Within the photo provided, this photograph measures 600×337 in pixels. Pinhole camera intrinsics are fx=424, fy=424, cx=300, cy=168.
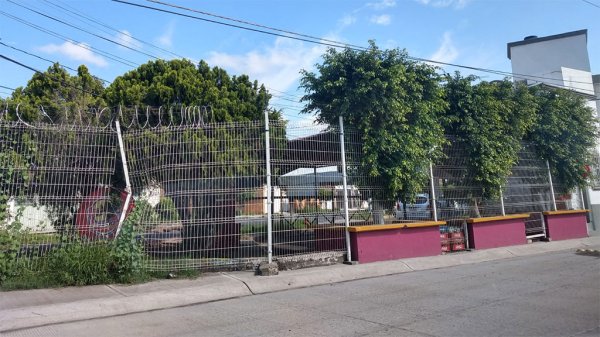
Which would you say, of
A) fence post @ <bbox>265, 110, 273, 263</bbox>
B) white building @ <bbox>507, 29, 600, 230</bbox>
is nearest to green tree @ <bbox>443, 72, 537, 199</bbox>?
fence post @ <bbox>265, 110, 273, 263</bbox>

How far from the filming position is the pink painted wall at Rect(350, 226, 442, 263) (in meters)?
9.55

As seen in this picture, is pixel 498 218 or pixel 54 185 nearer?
pixel 54 185

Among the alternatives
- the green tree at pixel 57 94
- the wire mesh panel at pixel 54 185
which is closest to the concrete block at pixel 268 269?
the wire mesh panel at pixel 54 185

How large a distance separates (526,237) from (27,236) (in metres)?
13.2

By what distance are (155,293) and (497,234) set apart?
31.6 feet

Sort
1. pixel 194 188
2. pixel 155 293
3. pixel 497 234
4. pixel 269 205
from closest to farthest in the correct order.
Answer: pixel 155 293 < pixel 194 188 < pixel 269 205 < pixel 497 234

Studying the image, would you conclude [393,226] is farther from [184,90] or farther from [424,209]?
[184,90]

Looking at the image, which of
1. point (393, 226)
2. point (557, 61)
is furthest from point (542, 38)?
point (393, 226)

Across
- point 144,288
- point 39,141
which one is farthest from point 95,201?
point 144,288

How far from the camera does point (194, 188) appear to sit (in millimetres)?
8336

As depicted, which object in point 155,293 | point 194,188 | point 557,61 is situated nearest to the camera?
point 155,293

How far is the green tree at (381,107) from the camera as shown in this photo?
9.77 m

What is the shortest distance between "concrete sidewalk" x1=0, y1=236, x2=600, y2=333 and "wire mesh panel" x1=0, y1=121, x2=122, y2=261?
110cm

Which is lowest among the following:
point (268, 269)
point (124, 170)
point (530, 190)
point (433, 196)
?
point (268, 269)
